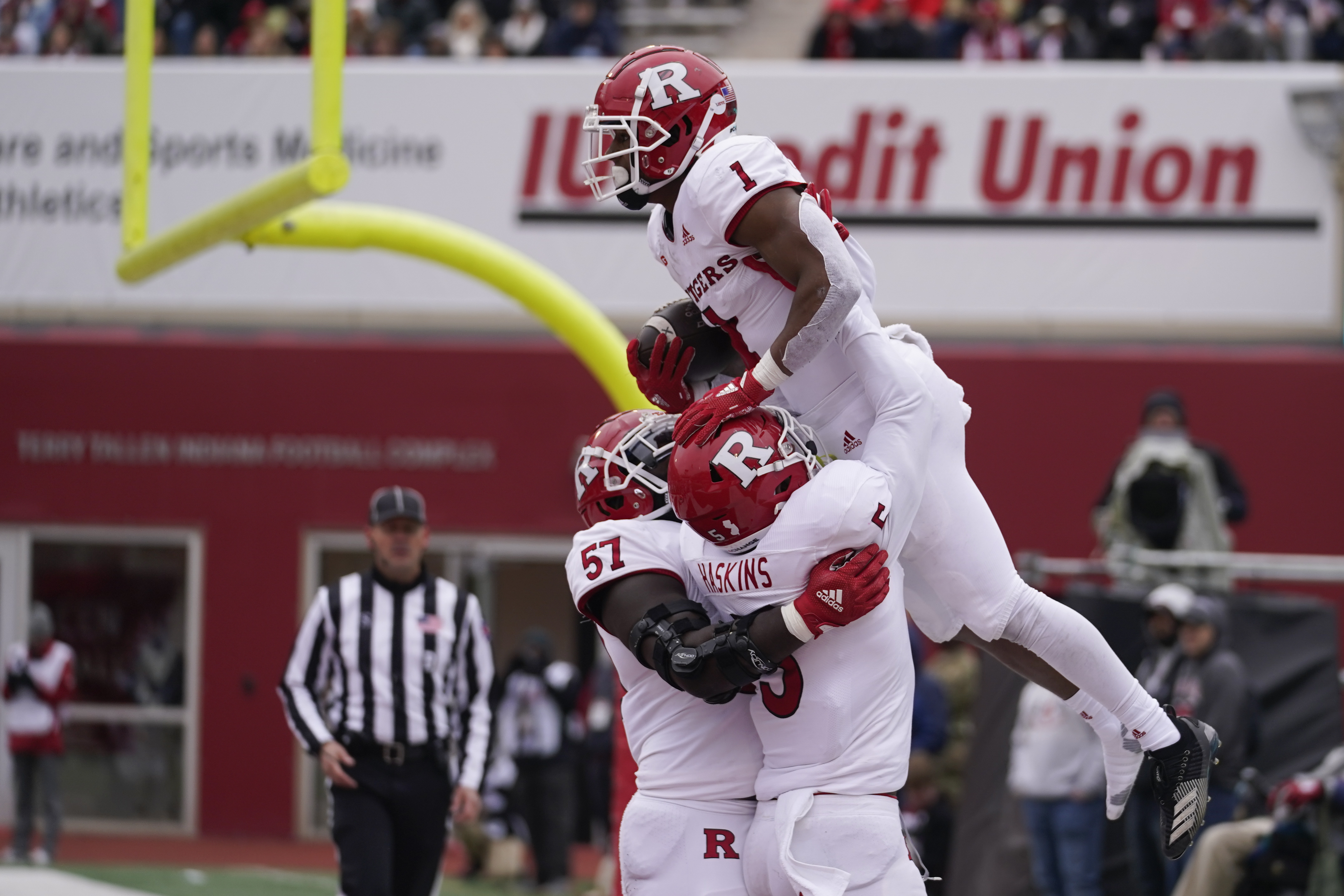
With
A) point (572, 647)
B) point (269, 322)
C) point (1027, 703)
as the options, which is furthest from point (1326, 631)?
point (269, 322)

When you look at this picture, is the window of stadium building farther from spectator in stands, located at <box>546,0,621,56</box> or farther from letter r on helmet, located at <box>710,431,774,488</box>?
letter r on helmet, located at <box>710,431,774,488</box>

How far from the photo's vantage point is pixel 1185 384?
39.3 ft

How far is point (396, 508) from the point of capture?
607 centimetres

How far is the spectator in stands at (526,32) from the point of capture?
545 inches

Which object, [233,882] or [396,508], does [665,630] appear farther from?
[233,882]

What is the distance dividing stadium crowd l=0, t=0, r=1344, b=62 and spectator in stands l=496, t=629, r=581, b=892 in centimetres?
506

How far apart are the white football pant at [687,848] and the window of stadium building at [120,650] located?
9733mm

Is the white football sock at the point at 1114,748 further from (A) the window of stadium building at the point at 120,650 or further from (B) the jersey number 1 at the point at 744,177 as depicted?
(A) the window of stadium building at the point at 120,650

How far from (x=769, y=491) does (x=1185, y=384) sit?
9.02 meters

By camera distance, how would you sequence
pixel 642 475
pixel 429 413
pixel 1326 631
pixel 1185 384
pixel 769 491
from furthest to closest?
pixel 429 413
pixel 1185 384
pixel 1326 631
pixel 642 475
pixel 769 491

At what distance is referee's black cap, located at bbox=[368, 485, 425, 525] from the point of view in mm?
6070

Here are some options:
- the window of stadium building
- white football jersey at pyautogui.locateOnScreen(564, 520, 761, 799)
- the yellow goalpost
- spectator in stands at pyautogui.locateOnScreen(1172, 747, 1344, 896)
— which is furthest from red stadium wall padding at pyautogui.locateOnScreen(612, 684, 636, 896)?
the window of stadium building

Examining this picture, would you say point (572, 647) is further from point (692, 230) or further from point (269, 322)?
point (692, 230)

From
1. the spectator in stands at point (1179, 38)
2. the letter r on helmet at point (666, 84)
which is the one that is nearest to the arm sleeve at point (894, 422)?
the letter r on helmet at point (666, 84)
